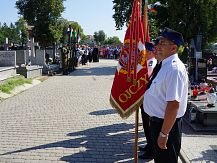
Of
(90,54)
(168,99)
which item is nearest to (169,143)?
(168,99)

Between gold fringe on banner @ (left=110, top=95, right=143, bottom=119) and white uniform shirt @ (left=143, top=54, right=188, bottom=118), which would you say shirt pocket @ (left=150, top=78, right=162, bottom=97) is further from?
gold fringe on banner @ (left=110, top=95, right=143, bottom=119)

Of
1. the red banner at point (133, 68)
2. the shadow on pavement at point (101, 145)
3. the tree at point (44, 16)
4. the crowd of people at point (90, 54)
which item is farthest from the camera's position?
the crowd of people at point (90, 54)

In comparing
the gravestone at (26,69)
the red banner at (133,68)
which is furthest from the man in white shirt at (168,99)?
the gravestone at (26,69)

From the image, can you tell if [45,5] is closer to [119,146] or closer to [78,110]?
[78,110]

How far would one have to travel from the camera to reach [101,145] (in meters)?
6.61

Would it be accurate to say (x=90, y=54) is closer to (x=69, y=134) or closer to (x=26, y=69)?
(x=26, y=69)

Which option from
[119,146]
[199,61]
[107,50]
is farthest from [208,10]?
[107,50]

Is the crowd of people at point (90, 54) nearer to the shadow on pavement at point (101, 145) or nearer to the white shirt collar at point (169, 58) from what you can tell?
the shadow on pavement at point (101, 145)

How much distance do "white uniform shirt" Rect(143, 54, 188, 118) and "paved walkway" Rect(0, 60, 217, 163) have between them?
2.22 m

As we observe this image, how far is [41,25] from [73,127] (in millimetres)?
20405

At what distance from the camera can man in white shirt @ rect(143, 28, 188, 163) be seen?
354cm

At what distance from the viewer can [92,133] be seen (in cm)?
751

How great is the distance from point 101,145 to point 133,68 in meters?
1.99

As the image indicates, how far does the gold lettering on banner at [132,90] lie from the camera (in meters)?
5.37
